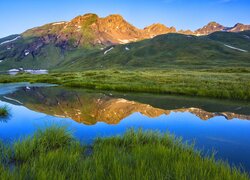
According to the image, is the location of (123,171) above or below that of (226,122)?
above

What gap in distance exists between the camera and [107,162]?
29.4 ft

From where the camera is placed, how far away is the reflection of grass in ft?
25.3

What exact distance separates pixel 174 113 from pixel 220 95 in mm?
12043

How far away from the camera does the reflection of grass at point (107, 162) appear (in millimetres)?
7715

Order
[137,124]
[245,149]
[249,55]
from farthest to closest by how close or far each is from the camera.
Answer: [249,55], [137,124], [245,149]

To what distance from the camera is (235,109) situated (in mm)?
25859

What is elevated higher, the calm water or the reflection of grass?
the reflection of grass

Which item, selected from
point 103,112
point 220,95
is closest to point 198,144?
point 103,112

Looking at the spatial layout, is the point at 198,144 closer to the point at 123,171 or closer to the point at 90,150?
the point at 90,150

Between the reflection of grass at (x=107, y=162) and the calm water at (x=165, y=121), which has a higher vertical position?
the reflection of grass at (x=107, y=162)

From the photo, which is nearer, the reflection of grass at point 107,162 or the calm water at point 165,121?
the reflection of grass at point 107,162

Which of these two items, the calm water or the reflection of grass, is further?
the calm water

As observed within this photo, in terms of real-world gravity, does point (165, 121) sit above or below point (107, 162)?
below

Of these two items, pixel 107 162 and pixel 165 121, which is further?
pixel 165 121
